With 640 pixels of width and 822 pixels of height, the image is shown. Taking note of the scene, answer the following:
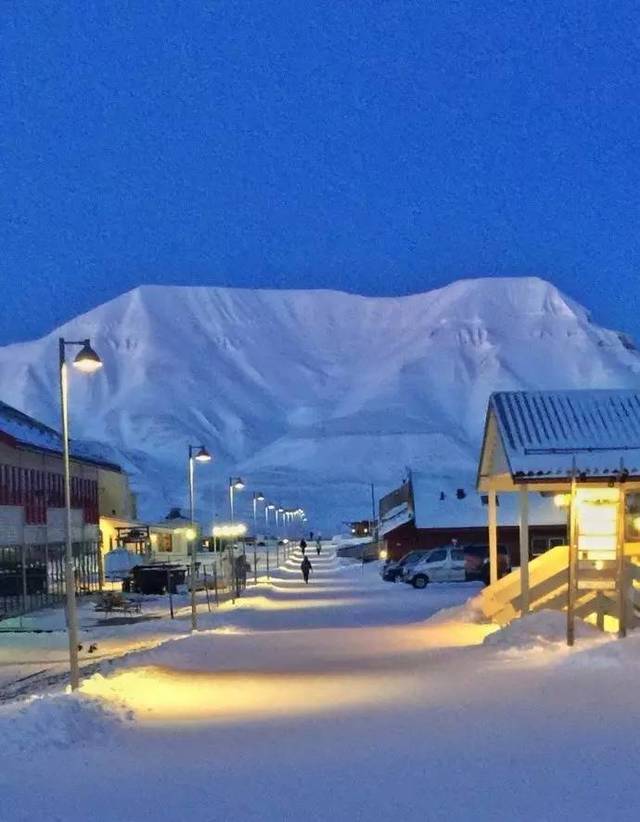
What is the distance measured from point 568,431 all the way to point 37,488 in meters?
29.4

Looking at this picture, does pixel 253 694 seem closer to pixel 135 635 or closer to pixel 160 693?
pixel 160 693

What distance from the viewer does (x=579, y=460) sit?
78.5ft

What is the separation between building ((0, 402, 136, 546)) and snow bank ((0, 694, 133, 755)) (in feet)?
102

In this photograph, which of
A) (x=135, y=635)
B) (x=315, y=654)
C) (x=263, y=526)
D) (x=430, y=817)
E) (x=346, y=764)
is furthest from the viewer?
(x=263, y=526)

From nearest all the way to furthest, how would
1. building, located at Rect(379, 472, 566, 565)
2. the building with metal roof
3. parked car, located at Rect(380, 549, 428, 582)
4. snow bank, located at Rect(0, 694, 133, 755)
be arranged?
1. snow bank, located at Rect(0, 694, 133, 755)
2. the building with metal roof
3. parked car, located at Rect(380, 549, 428, 582)
4. building, located at Rect(379, 472, 566, 565)

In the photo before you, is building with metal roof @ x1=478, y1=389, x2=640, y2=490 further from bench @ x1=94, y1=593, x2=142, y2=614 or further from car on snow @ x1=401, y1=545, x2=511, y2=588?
car on snow @ x1=401, y1=545, x2=511, y2=588

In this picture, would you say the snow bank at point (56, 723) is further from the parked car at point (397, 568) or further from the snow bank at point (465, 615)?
the parked car at point (397, 568)

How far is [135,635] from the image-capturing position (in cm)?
3173

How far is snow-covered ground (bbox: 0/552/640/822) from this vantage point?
8.63 meters

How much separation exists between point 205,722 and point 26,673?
11070 mm

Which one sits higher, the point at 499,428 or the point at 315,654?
the point at 499,428

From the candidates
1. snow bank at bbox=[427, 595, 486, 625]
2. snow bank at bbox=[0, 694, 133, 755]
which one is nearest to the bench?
snow bank at bbox=[427, 595, 486, 625]

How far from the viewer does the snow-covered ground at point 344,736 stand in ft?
28.3

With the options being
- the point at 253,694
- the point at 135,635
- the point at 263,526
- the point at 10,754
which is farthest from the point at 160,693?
the point at 263,526
